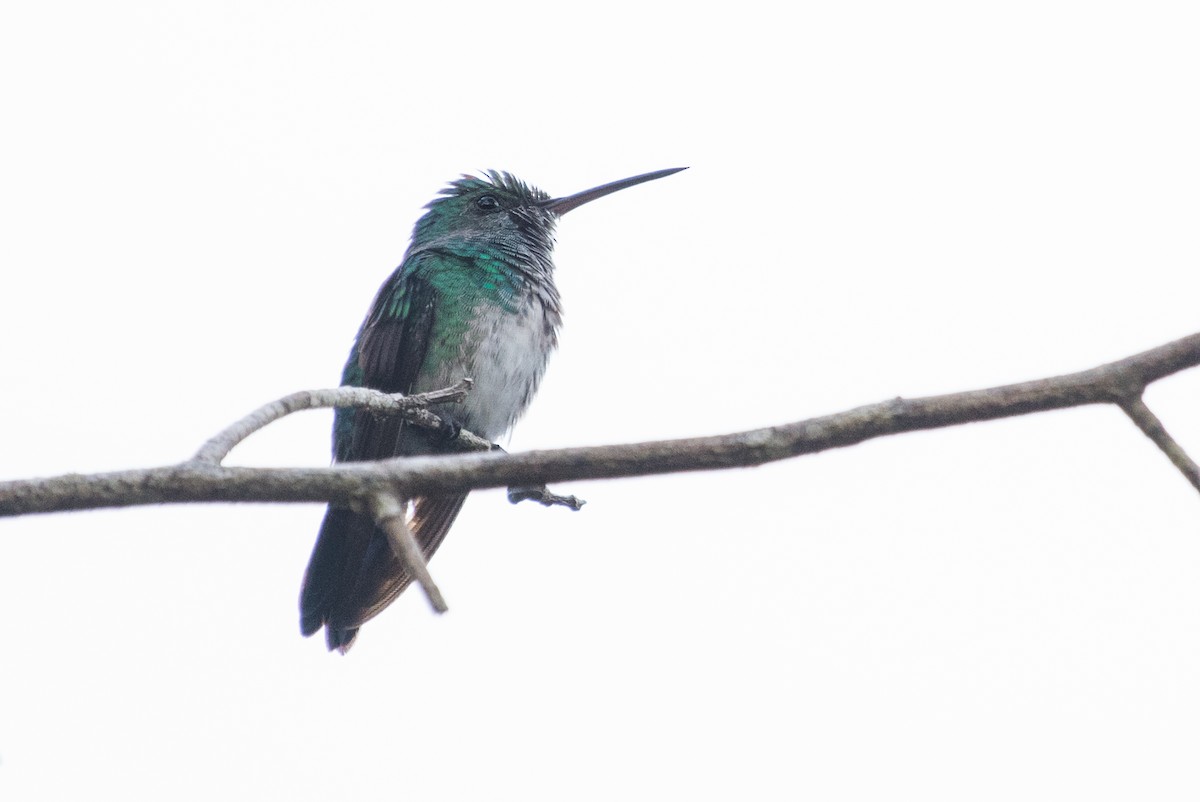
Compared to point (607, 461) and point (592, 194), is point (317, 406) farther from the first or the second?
point (592, 194)

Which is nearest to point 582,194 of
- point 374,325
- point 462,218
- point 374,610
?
point 462,218

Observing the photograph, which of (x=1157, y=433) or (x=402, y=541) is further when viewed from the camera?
(x=402, y=541)

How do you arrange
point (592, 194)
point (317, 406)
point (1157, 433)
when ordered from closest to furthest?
point (1157, 433), point (317, 406), point (592, 194)

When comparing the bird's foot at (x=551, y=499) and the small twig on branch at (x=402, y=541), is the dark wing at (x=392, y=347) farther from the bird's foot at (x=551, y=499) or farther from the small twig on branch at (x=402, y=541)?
the small twig on branch at (x=402, y=541)

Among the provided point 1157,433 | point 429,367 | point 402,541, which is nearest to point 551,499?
point 429,367

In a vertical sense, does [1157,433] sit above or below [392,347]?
below

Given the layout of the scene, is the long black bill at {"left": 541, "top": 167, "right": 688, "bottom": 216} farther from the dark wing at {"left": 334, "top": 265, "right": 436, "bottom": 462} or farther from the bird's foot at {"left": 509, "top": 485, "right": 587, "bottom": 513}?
the bird's foot at {"left": 509, "top": 485, "right": 587, "bottom": 513}

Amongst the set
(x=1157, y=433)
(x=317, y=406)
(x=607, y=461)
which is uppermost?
(x=317, y=406)
